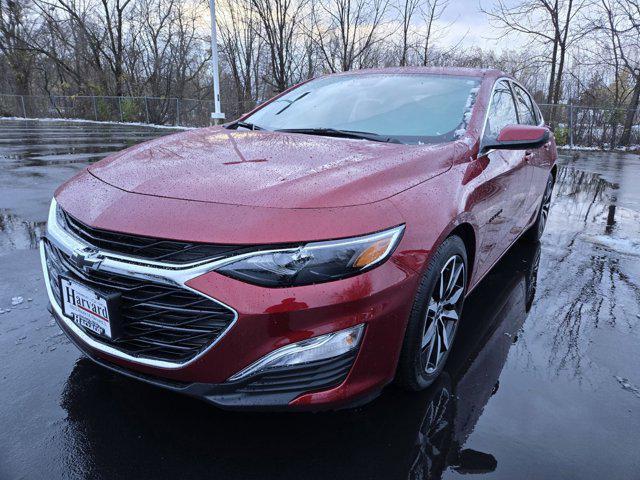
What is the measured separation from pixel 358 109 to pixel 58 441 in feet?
8.01

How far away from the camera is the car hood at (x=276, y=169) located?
5.80ft

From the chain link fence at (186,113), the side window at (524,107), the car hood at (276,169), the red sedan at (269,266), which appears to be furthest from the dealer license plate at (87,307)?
the chain link fence at (186,113)

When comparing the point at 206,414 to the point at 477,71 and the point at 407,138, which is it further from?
the point at 477,71

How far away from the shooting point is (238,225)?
1601 mm

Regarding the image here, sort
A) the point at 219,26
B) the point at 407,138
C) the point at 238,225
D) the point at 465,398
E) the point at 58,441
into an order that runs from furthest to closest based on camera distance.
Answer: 1. the point at 219,26
2. the point at 407,138
3. the point at 465,398
4. the point at 58,441
5. the point at 238,225

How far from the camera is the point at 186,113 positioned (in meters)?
22.1

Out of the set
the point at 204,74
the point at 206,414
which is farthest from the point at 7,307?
the point at 204,74

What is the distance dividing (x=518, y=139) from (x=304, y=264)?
170cm

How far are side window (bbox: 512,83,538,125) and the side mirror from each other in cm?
132

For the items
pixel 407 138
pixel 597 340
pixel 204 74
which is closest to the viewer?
pixel 407 138

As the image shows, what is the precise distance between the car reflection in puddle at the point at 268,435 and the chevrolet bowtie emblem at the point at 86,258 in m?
0.70

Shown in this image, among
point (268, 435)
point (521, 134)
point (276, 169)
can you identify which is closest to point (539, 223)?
point (521, 134)

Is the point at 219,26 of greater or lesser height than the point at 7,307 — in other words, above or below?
above

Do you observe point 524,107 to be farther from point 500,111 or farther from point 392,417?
point 392,417
